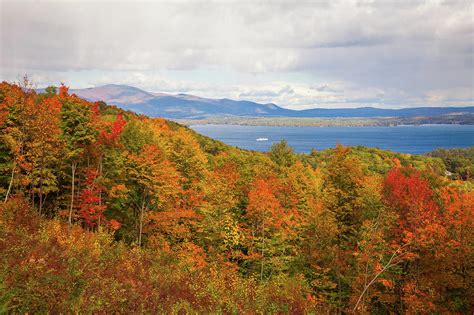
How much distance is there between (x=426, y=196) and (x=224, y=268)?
1827 centimetres

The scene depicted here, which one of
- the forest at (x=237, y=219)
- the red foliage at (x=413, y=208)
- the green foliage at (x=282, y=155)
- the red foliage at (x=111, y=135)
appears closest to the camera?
the forest at (x=237, y=219)

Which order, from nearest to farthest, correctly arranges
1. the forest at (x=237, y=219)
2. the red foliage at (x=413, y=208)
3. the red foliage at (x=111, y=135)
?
the forest at (x=237, y=219)
the red foliage at (x=413, y=208)
the red foliage at (x=111, y=135)

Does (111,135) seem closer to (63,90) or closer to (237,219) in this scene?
(63,90)

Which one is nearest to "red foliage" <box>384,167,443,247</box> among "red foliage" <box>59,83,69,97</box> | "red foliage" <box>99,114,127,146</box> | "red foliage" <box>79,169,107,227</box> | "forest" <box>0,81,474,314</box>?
"forest" <box>0,81,474,314</box>

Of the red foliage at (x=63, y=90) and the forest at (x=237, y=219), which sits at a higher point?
the red foliage at (x=63, y=90)

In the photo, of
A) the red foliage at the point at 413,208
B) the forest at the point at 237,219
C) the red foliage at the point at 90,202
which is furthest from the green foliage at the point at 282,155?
the red foliage at the point at 90,202

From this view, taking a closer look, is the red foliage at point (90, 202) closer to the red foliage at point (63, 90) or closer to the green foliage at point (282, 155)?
the red foliage at point (63, 90)

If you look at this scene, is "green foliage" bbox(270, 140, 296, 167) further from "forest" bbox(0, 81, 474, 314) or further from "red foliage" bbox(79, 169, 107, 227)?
"red foliage" bbox(79, 169, 107, 227)

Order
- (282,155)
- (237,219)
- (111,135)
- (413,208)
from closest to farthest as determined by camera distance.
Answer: (413,208) → (111,135) → (237,219) → (282,155)

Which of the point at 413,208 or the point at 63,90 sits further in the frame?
the point at 63,90

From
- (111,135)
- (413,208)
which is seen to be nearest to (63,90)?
(111,135)

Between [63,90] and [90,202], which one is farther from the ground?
[63,90]

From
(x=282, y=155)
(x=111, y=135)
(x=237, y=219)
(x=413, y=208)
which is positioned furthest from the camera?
(x=282, y=155)

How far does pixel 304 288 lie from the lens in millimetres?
27719
